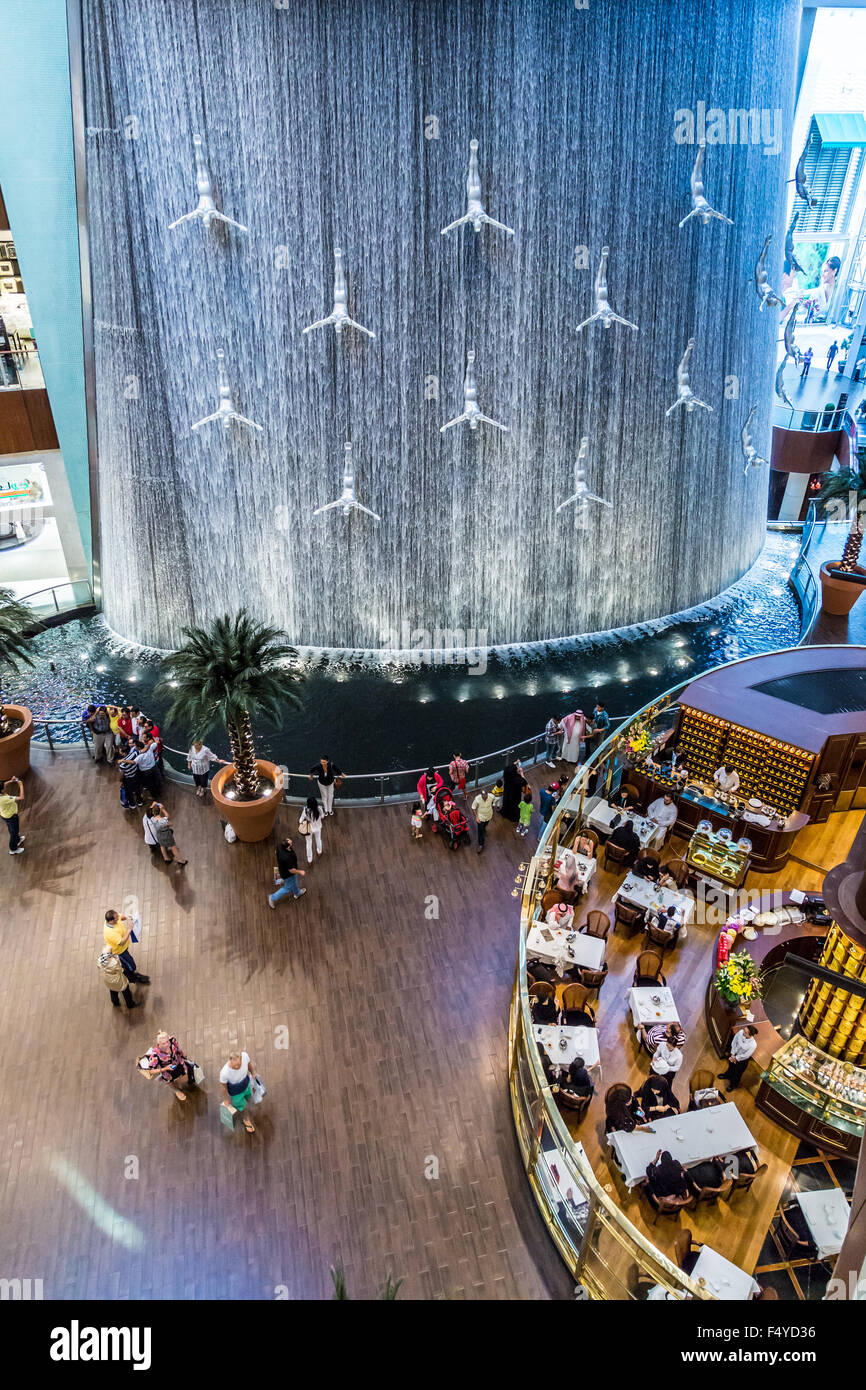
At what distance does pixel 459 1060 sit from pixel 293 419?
12.3 meters

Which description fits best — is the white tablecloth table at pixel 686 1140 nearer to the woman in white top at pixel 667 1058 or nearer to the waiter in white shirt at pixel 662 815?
the woman in white top at pixel 667 1058

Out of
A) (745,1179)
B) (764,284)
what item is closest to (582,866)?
(745,1179)

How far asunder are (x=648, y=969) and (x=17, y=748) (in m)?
10.1

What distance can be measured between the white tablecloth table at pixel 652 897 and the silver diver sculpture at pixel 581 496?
9496 millimetres

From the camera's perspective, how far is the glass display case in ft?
29.0

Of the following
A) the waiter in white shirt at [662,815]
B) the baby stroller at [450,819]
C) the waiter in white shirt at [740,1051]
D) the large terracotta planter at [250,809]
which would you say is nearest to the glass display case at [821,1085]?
the waiter in white shirt at [740,1051]

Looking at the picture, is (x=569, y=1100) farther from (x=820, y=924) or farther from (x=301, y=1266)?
(x=820, y=924)

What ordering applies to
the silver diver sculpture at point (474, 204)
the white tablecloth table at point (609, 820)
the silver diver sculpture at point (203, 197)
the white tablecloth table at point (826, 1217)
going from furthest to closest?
1. the silver diver sculpture at point (474, 204)
2. the silver diver sculpture at point (203, 197)
3. the white tablecloth table at point (609, 820)
4. the white tablecloth table at point (826, 1217)

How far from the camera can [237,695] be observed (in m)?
11.8

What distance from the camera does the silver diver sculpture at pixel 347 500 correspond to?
57.0 ft

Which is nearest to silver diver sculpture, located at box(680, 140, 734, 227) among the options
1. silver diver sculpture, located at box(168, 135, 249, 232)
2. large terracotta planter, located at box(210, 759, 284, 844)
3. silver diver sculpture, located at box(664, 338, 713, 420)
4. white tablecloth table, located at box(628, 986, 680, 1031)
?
silver diver sculpture, located at box(664, 338, 713, 420)

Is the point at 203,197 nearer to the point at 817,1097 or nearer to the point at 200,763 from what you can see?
the point at 200,763

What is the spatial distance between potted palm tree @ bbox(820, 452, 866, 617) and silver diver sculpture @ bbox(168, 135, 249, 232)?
43.5ft
